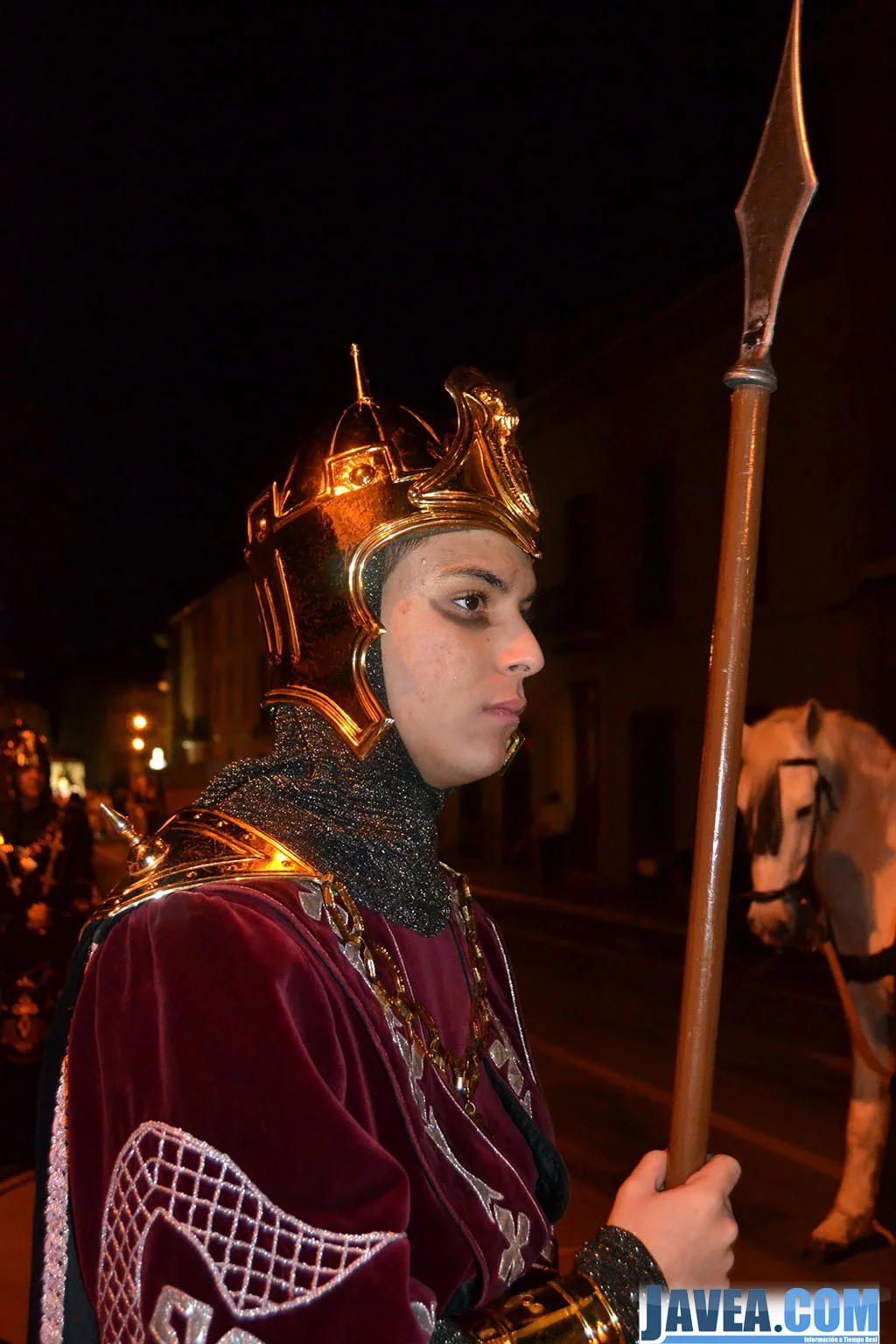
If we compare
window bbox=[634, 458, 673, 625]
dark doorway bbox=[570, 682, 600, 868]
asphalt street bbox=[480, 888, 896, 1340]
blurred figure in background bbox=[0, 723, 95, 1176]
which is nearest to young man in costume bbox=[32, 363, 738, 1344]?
asphalt street bbox=[480, 888, 896, 1340]

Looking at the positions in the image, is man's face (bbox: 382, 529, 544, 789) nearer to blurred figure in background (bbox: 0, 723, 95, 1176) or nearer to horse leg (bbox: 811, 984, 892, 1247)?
horse leg (bbox: 811, 984, 892, 1247)

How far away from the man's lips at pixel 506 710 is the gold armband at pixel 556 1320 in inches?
30.5

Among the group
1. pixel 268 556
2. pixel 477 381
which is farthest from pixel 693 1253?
pixel 477 381

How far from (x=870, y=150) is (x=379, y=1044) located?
40.8 feet

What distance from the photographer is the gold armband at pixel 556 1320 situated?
1344 millimetres

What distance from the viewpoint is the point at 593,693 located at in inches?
726

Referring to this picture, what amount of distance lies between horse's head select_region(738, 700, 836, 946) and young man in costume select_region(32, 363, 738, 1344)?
3.15 m

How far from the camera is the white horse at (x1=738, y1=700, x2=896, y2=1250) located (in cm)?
486

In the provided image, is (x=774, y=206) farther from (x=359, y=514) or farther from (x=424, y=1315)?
(x=424, y=1315)

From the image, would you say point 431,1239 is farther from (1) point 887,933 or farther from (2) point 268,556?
(1) point 887,933

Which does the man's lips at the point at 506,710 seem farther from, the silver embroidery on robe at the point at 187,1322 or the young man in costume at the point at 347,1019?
the silver embroidery on robe at the point at 187,1322

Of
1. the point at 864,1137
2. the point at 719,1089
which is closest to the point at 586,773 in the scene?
the point at 719,1089

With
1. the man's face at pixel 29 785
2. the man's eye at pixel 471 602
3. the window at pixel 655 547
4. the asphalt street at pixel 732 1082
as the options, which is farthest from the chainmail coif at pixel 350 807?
the window at pixel 655 547

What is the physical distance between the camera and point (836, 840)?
4938mm
